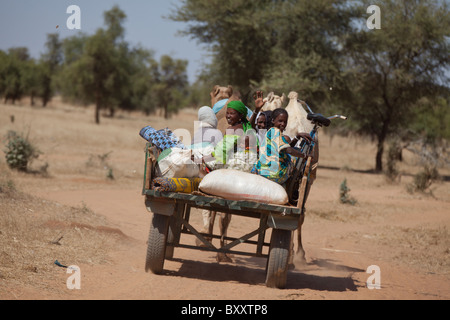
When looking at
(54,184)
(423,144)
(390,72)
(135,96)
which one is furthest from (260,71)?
(135,96)

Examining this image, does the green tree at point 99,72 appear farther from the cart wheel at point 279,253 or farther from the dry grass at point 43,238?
the cart wheel at point 279,253

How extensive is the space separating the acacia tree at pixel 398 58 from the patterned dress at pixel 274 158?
19.7 metres

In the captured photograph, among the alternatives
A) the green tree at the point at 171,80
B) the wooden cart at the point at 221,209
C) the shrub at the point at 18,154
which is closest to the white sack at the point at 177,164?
the wooden cart at the point at 221,209

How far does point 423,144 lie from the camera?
1127 inches

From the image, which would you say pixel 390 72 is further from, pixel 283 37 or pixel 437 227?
pixel 437 227

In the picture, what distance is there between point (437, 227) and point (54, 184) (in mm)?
8598

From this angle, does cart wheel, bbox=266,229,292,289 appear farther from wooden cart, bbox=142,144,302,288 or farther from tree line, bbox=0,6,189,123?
tree line, bbox=0,6,189,123

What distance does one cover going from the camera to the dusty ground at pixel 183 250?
18.4 feet

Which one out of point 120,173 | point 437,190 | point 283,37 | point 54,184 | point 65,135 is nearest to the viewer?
point 54,184

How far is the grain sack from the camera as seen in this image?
555cm

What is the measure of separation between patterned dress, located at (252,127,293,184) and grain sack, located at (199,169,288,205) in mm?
279

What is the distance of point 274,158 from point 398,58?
22.8 m

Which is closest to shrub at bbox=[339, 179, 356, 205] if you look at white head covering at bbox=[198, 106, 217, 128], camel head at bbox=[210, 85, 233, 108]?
camel head at bbox=[210, 85, 233, 108]

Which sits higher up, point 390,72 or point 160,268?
point 390,72
